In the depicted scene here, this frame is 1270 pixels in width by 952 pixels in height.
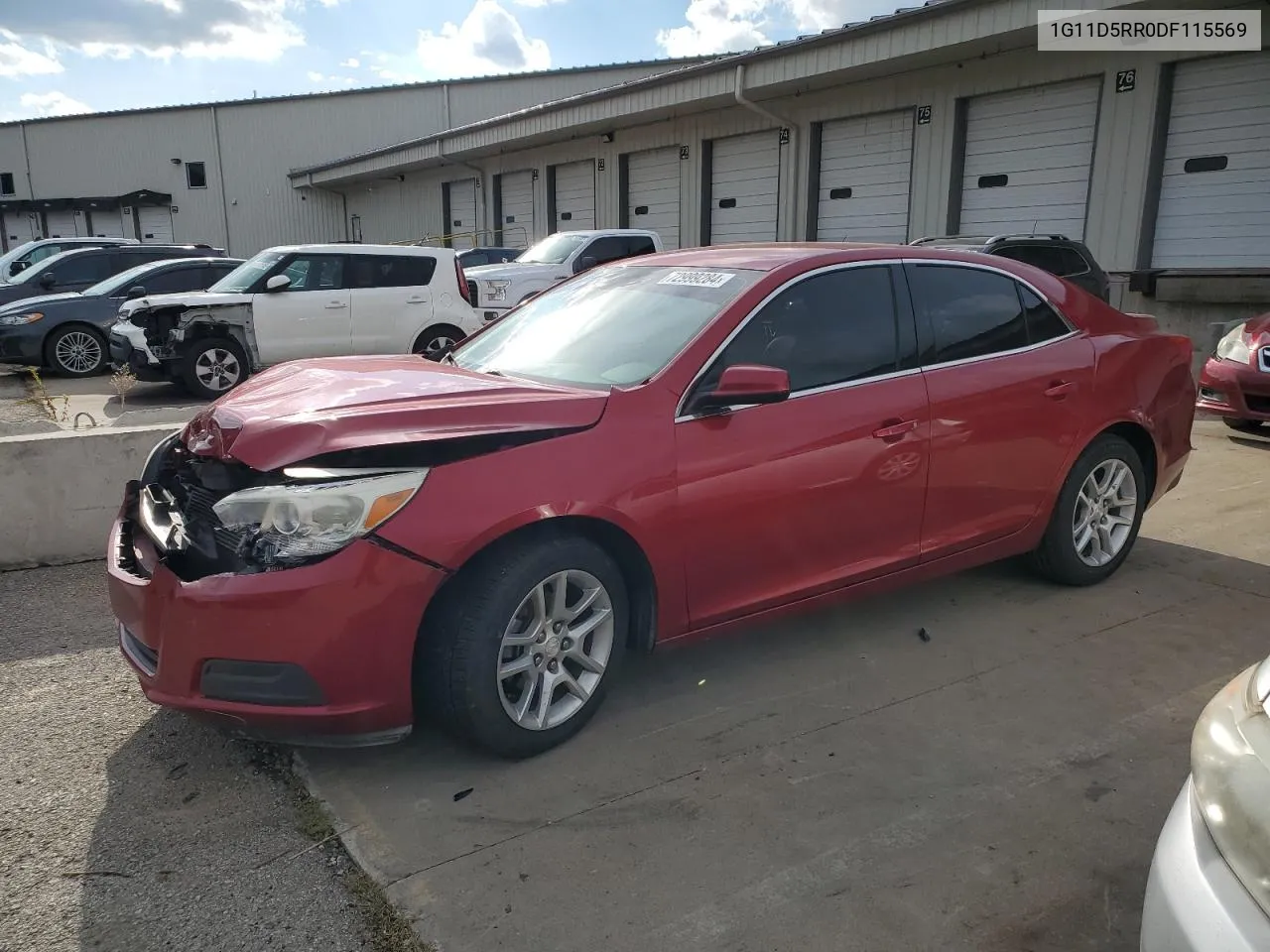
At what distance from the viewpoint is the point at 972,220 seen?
13656mm

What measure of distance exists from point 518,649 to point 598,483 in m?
0.59

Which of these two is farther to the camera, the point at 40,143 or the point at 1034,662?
the point at 40,143

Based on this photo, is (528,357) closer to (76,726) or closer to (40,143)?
(76,726)

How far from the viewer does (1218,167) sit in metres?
11.0

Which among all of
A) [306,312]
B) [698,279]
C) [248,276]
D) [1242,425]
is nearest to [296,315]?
[306,312]

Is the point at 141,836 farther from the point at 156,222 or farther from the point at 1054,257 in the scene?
the point at 156,222

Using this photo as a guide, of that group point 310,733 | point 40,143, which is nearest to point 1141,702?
point 310,733

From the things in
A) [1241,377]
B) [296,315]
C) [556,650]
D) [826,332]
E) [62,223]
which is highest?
[62,223]

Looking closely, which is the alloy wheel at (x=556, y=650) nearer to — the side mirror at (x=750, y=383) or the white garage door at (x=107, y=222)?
the side mirror at (x=750, y=383)

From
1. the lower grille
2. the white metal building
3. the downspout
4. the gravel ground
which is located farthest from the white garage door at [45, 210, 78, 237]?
the lower grille

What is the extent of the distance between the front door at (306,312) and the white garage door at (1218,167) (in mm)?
9956

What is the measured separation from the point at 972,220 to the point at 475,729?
12833 mm

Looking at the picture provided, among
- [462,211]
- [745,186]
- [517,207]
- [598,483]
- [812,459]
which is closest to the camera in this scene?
[598,483]

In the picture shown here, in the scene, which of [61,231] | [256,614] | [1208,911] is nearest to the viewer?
[1208,911]
